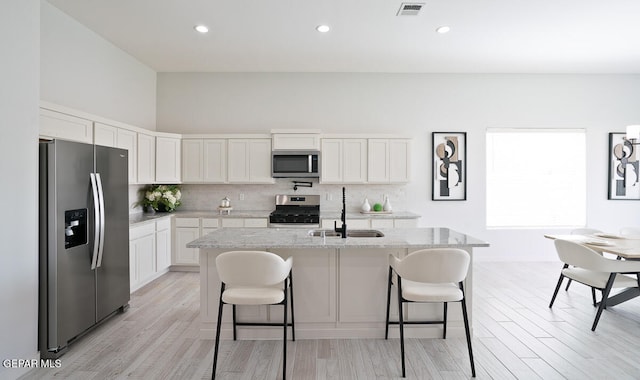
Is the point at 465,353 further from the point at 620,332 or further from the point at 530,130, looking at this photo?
the point at 530,130

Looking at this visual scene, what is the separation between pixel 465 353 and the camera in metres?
2.67

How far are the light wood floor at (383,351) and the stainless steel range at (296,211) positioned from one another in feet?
5.70

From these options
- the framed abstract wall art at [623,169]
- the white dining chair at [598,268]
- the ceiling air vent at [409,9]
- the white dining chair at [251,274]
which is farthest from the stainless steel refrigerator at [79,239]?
the framed abstract wall art at [623,169]

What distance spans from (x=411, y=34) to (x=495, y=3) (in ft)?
3.12

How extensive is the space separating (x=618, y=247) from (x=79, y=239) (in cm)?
472

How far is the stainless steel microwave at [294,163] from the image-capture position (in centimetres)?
517

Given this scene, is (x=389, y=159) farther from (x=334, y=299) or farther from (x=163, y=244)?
(x=163, y=244)

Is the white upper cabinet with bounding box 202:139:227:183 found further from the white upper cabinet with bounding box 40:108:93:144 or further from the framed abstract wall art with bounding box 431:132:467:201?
the framed abstract wall art with bounding box 431:132:467:201

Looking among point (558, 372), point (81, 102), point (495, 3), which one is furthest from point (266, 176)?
point (558, 372)

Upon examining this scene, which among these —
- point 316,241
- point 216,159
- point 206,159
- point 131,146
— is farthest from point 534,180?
point 131,146

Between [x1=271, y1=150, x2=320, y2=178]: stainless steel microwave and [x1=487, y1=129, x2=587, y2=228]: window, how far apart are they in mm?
2925

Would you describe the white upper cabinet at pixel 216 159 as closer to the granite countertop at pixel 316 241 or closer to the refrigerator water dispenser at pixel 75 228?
the granite countertop at pixel 316 241

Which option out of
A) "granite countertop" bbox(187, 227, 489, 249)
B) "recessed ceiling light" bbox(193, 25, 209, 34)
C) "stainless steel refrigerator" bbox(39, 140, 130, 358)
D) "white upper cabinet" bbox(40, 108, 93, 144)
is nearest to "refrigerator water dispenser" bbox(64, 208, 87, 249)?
"stainless steel refrigerator" bbox(39, 140, 130, 358)

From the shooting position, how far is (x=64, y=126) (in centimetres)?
318
